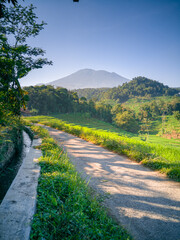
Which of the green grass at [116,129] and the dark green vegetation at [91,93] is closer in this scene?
the green grass at [116,129]

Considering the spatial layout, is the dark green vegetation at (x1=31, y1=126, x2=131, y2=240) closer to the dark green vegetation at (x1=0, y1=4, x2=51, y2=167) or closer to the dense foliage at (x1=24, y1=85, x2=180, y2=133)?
the dark green vegetation at (x1=0, y1=4, x2=51, y2=167)

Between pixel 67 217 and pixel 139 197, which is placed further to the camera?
pixel 139 197

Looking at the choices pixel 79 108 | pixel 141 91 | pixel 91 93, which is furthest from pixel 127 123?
pixel 91 93

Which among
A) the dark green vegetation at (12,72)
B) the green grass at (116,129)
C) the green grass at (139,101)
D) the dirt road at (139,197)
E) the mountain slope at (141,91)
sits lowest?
the green grass at (116,129)

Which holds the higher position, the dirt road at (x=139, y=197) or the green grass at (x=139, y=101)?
the green grass at (x=139, y=101)

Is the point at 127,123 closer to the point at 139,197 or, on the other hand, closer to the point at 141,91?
the point at 139,197

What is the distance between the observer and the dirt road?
2.20m

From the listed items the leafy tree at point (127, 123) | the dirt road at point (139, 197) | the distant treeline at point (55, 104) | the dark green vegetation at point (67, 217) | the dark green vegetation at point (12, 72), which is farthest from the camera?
the leafy tree at point (127, 123)

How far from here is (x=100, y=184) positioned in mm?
3600

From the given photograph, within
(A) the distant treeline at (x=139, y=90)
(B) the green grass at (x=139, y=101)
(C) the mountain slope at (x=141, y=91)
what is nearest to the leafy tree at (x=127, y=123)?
(B) the green grass at (x=139, y=101)

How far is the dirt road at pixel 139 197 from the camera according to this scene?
220 centimetres

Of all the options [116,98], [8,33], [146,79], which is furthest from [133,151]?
[146,79]

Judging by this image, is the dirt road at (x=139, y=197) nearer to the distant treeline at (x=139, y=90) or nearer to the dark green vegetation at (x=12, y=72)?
the dark green vegetation at (x=12, y=72)

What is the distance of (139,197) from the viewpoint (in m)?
3.04
